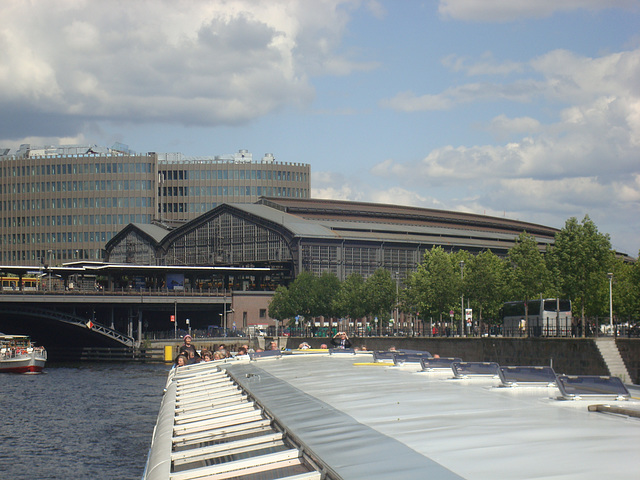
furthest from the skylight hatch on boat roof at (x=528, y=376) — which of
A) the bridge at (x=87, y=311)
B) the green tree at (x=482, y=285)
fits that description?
the bridge at (x=87, y=311)

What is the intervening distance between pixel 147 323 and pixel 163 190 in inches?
1752

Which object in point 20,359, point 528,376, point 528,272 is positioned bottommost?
point 20,359

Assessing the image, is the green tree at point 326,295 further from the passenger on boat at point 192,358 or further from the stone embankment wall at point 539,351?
the passenger on boat at point 192,358

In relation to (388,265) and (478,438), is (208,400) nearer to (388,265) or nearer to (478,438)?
(478,438)

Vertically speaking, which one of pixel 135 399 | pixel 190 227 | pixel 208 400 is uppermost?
pixel 190 227

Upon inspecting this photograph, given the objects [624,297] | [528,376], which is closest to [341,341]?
[528,376]

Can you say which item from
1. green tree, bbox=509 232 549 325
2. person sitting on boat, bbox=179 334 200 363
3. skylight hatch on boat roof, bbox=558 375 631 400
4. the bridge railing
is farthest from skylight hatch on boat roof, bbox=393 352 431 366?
the bridge railing

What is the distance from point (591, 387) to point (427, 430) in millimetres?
4167

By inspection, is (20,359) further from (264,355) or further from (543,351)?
(264,355)

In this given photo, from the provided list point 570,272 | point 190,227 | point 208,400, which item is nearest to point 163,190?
point 190,227

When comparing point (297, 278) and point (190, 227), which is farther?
point (190, 227)

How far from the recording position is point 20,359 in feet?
252

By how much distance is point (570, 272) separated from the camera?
63812mm

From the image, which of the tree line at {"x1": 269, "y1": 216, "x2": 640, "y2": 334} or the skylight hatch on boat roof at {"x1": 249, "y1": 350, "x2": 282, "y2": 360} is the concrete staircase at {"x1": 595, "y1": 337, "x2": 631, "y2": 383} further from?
the skylight hatch on boat roof at {"x1": 249, "y1": 350, "x2": 282, "y2": 360}
